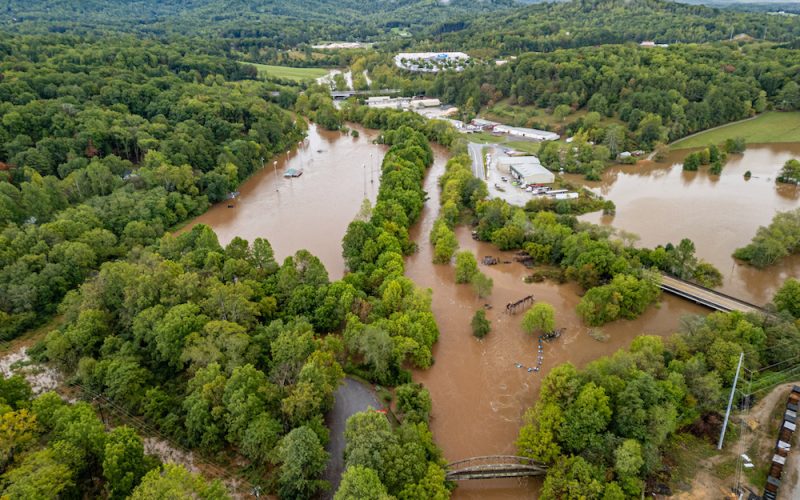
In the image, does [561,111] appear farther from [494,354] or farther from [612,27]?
[612,27]

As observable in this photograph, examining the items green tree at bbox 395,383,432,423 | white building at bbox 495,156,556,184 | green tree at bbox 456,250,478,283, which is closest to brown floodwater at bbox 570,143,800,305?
white building at bbox 495,156,556,184

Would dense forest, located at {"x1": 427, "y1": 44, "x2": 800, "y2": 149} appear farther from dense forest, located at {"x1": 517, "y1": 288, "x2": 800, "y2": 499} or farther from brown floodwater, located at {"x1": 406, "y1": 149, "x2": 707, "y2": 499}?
dense forest, located at {"x1": 517, "y1": 288, "x2": 800, "y2": 499}

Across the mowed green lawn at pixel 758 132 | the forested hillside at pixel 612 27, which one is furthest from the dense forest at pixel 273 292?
the forested hillside at pixel 612 27

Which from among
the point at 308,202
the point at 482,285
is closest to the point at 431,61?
the point at 308,202

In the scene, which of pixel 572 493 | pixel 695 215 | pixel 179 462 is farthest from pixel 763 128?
pixel 179 462

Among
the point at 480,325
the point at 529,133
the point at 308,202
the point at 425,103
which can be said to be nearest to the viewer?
the point at 480,325

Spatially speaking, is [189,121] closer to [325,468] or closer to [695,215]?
[325,468]
